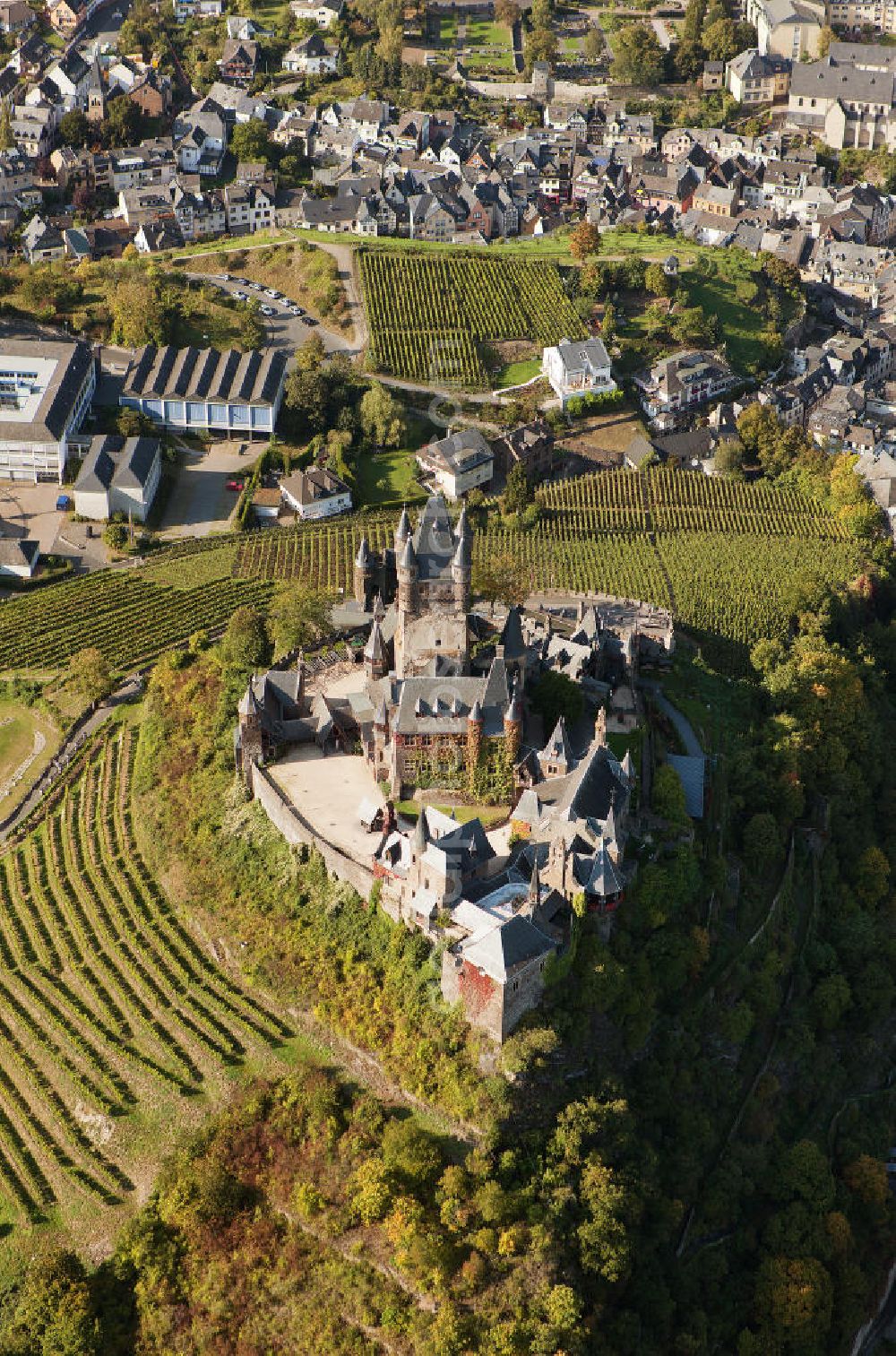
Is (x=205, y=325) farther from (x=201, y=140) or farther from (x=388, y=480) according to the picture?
(x=201, y=140)

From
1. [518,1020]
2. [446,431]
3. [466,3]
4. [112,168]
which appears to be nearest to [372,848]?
[518,1020]

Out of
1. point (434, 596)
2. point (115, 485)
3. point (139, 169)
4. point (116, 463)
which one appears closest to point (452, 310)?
point (116, 463)

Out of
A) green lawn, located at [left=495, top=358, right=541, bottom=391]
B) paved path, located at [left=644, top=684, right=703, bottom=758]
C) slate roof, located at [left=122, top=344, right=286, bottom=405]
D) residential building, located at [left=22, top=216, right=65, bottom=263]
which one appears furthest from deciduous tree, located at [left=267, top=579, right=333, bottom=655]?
residential building, located at [left=22, top=216, right=65, bottom=263]

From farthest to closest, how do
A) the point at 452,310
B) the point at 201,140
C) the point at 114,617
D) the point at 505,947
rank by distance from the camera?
the point at 201,140, the point at 452,310, the point at 114,617, the point at 505,947

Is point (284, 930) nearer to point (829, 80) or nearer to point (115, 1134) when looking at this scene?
point (115, 1134)

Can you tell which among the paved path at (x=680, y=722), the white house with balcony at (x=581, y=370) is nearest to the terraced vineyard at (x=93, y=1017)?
the paved path at (x=680, y=722)

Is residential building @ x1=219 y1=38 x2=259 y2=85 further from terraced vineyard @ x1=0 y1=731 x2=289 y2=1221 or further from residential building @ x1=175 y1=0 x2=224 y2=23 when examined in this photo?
terraced vineyard @ x1=0 y1=731 x2=289 y2=1221
